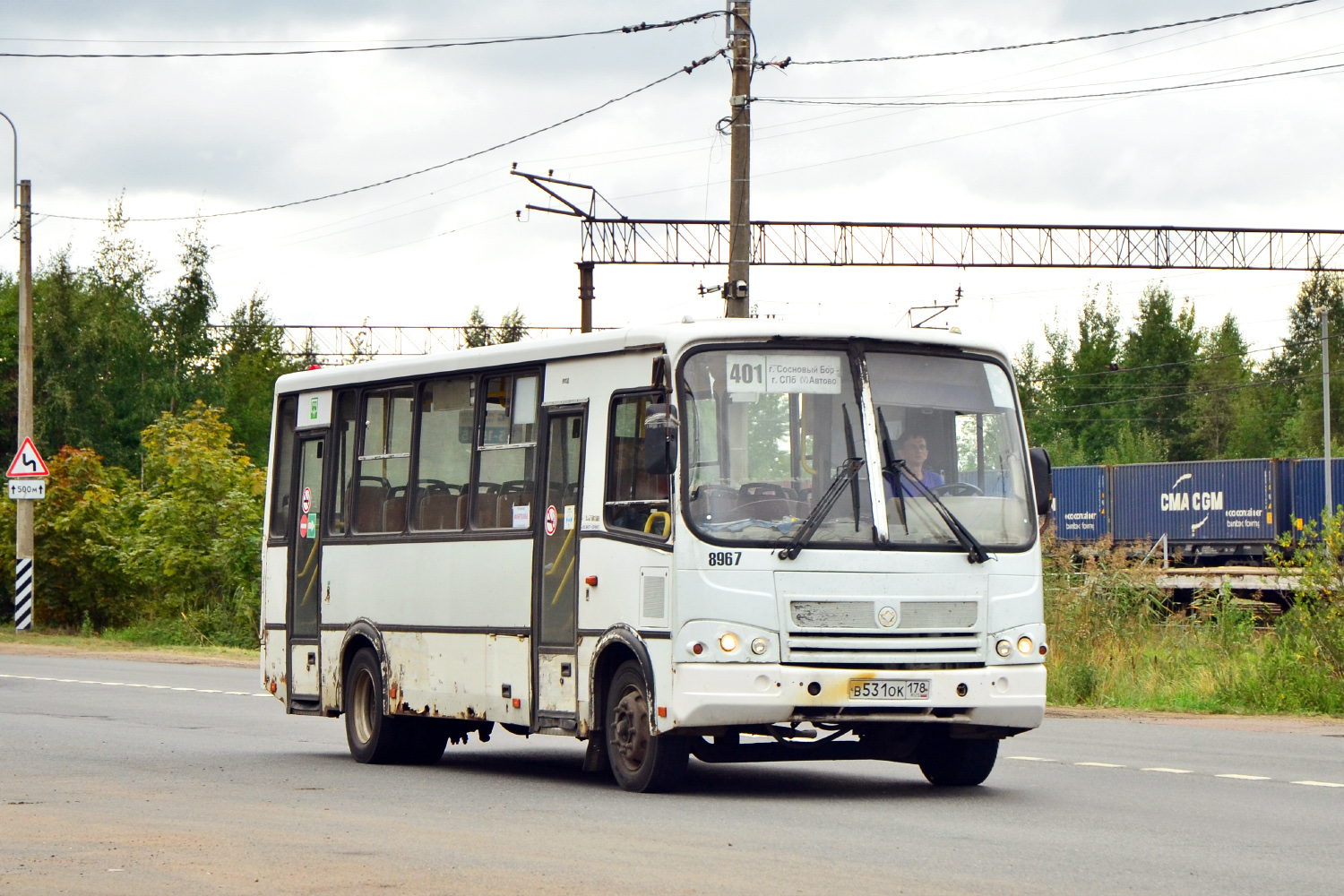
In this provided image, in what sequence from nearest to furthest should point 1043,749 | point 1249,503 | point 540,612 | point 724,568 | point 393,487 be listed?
1. point 724,568
2. point 540,612
3. point 393,487
4. point 1043,749
5. point 1249,503

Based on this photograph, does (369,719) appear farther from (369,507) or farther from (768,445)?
(768,445)

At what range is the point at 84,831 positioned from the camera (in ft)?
33.3

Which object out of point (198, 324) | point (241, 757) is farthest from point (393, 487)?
point (198, 324)

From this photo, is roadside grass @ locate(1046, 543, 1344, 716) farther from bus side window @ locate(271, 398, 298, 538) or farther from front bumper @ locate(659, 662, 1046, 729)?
front bumper @ locate(659, 662, 1046, 729)

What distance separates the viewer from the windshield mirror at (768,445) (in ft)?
38.1

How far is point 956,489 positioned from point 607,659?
2364 millimetres

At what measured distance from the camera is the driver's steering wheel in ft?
39.7

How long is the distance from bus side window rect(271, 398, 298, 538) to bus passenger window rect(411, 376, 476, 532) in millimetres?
2210

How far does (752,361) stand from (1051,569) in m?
13.2

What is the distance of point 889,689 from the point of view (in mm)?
11523

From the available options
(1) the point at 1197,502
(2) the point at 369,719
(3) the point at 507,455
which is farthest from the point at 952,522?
(1) the point at 1197,502

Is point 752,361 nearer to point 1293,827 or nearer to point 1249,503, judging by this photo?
point 1293,827

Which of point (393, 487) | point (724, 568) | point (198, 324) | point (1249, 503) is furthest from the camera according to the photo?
Answer: point (198, 324)

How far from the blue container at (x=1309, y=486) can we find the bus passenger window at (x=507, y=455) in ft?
125
